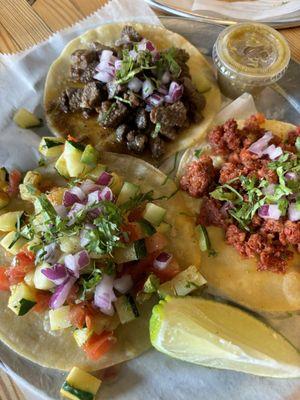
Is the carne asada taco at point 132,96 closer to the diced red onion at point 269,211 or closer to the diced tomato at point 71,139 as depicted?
the diced tomato at point 71,139

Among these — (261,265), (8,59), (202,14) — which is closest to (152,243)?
(261,265)

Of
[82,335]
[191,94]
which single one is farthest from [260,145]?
[82,335]

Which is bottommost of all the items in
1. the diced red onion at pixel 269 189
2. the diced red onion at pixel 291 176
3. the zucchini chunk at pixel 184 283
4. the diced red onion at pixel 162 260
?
the diced red onion at pixel 291 176

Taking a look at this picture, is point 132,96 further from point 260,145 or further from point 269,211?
point 269,211

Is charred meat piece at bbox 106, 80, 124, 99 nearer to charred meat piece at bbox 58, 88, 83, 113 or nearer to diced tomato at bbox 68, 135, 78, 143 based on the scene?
charred meat piece at bbox 58, 88, 83, 113

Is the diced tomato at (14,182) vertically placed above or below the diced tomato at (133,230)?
above

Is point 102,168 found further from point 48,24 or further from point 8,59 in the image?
point 48,24

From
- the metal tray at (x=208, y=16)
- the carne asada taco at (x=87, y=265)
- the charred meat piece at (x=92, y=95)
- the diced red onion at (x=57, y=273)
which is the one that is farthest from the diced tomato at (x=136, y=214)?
the metal tray at (x=208, y=16)
